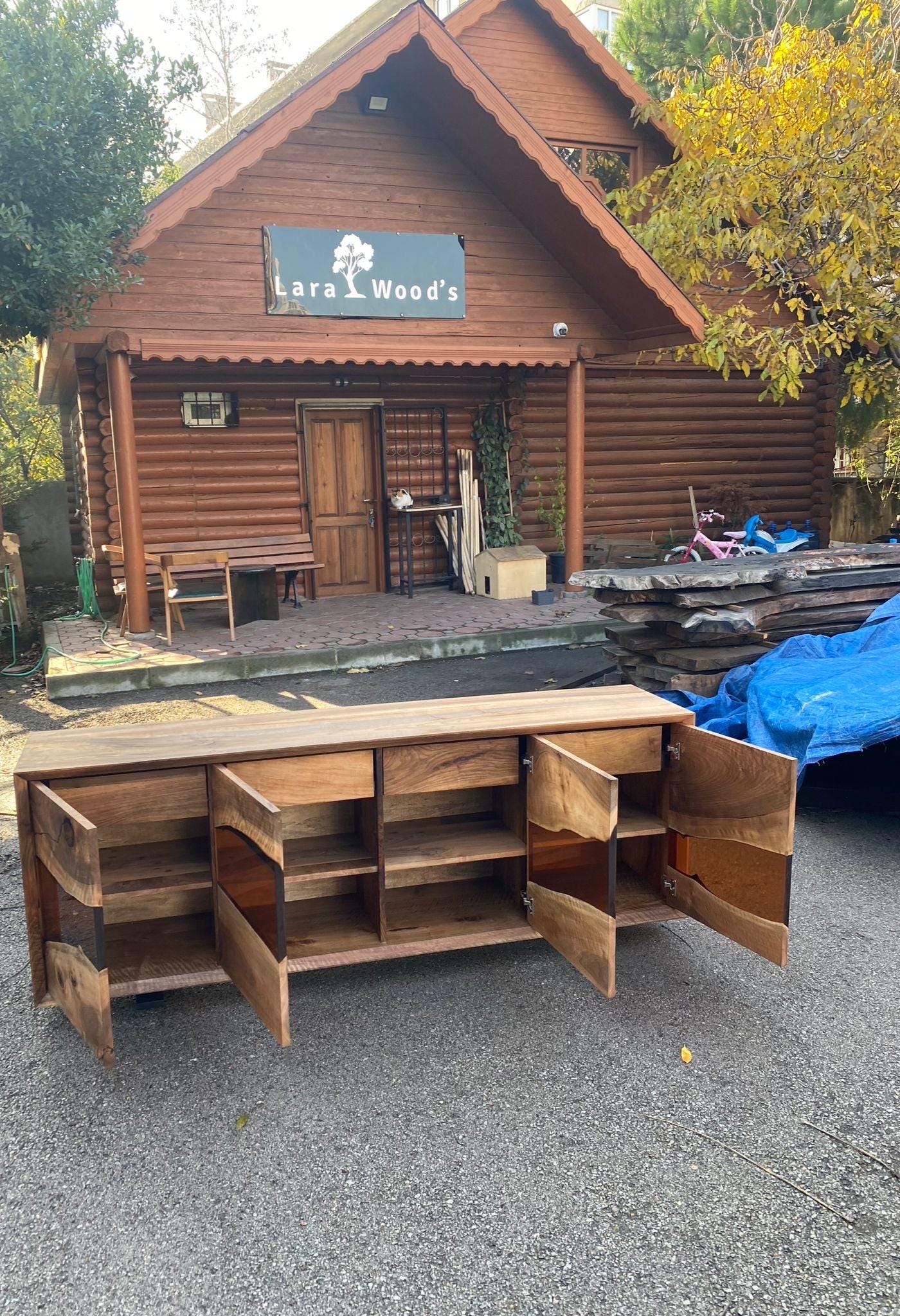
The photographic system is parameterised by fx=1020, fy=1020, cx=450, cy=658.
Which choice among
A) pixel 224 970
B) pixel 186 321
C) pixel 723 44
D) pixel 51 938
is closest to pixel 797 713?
pixel 224 970

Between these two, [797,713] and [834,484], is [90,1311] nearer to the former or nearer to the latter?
[797,713]

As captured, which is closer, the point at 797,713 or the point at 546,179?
the point at 797,713

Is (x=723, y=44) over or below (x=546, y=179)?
over

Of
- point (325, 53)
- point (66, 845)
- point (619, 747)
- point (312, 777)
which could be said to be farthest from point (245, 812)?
point (325, 53)

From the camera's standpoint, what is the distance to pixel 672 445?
15227 mm

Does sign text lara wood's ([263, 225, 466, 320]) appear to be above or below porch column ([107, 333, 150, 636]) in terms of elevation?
above

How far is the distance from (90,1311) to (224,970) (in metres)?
1.25

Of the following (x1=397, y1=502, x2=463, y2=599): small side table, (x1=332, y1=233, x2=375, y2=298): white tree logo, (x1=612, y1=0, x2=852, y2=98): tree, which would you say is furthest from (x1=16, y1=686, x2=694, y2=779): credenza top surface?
(x1=612, y1=0, x2=852, y2=98): tree

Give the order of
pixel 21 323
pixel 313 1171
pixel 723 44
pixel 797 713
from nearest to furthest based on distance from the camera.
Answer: pixel 313 1171 → pixel 797 713 → pixel 21 323 → pixel 723 44

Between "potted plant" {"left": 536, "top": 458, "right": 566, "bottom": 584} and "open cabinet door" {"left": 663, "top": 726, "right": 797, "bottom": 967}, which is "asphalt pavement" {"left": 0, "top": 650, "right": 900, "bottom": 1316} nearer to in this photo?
"open cabinet door" {"left": 663, "top": 726, "right": 797, "bottom": 967}

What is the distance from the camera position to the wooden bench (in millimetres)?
11102

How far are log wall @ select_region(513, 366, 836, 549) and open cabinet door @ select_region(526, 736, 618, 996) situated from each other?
10.7 metres

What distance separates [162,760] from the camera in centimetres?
346

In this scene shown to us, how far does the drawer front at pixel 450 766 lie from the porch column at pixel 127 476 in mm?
6923
